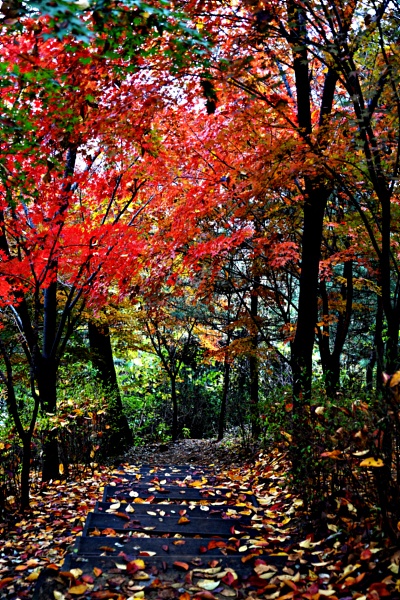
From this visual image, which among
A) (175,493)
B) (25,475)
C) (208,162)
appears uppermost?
(208,162)

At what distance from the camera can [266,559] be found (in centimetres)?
337

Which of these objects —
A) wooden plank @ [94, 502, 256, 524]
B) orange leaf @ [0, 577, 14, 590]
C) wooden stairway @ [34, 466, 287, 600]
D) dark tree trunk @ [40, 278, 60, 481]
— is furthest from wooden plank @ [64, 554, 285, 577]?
dark tree trunk @ [40, 278, 60, 481]

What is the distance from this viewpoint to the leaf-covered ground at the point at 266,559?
9.47 ft

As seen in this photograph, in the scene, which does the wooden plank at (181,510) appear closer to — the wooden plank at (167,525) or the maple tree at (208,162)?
the wooden plank at (167,525)

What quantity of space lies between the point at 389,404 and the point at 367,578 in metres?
1.03

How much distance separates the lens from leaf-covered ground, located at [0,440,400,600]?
9.47ft

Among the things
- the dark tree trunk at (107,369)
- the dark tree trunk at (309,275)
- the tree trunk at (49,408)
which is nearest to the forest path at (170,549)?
the tree trunk at (49,408)

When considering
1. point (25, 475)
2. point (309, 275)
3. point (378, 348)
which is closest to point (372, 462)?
point (378, 348)

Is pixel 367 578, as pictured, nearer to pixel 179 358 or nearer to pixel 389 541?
pixel 389 541

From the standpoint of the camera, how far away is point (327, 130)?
514cm

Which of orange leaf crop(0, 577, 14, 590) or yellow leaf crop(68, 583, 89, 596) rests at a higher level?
yellow leaf crop(68, 583, 89, 596)

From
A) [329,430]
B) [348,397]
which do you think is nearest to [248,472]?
[348,397]

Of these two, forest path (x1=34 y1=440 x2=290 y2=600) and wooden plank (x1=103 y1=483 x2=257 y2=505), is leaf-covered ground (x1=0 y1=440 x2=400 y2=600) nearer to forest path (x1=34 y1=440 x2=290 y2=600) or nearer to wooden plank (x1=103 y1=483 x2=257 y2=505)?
forest path (x1=34 y1=440 x2=290 y2=600)

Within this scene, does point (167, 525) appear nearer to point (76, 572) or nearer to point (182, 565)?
point (182, 565)
